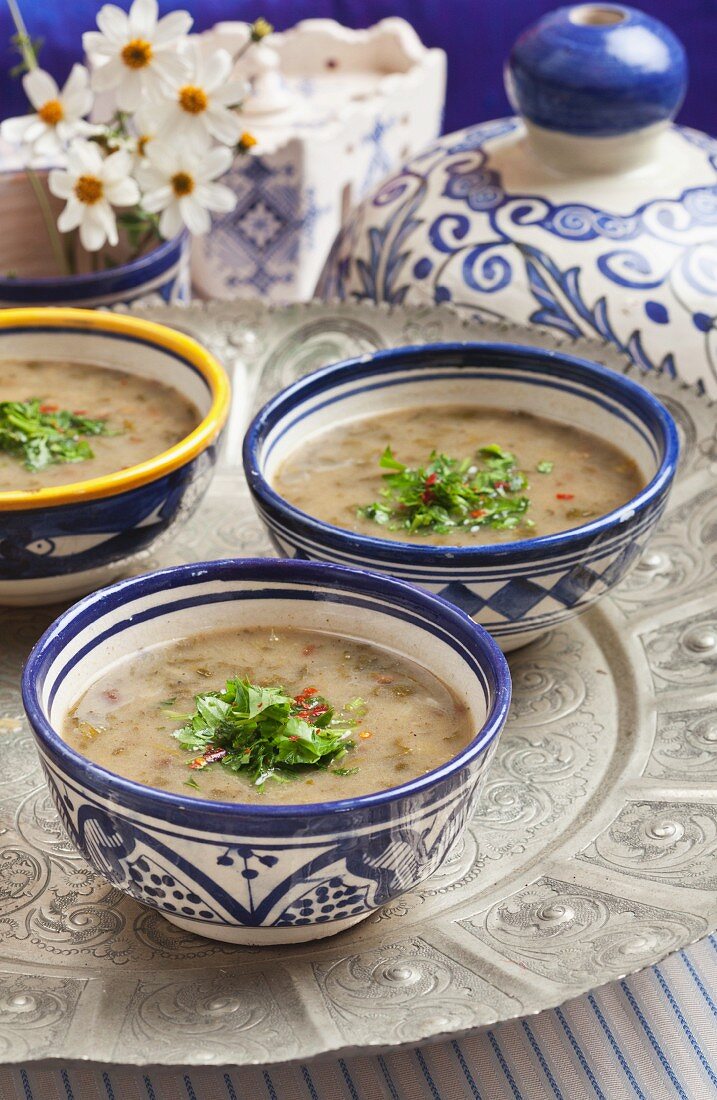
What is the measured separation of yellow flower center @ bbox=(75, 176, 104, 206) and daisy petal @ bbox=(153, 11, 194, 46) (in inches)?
10.8

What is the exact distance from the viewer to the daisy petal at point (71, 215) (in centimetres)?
272

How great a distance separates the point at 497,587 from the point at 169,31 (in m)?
1.27

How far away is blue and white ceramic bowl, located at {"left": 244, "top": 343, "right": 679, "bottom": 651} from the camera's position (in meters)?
1.98

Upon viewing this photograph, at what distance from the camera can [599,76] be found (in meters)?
2.77

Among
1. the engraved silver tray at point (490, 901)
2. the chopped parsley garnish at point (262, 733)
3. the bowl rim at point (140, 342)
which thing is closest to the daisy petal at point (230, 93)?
the bowl rim at point (140, 342)

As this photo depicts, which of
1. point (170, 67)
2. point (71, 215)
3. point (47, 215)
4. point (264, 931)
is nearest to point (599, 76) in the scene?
point (170, 67)

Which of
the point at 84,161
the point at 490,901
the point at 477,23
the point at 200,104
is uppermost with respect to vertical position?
the point at 200,104

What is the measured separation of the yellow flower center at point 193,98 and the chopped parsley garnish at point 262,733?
1.35m

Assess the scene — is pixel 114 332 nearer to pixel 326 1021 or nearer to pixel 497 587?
pixel 497 587

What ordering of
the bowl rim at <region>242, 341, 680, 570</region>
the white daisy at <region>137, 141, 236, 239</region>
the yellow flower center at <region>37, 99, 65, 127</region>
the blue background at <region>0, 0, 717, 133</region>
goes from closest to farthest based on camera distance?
the bowl rim at <region>242, 341, 680, 570</region> < the white daisy at <region>137, 141, 236, 239</region> < the yellow flower center at <region>37, 99, 65, 127</region> < the blue background at <region>0, 0, 717, 133</region>

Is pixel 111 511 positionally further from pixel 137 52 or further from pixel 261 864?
pixel 137 52

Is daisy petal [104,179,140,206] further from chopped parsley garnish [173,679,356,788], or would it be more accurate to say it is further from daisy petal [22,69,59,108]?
chopped parsley garnish [173,679,356,788]

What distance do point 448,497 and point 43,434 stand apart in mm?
656

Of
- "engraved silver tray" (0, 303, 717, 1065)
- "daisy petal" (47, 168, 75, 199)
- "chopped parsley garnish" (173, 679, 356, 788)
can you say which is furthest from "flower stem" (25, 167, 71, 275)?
"chopped parsley garnish" (173, 679, 356, 788)
